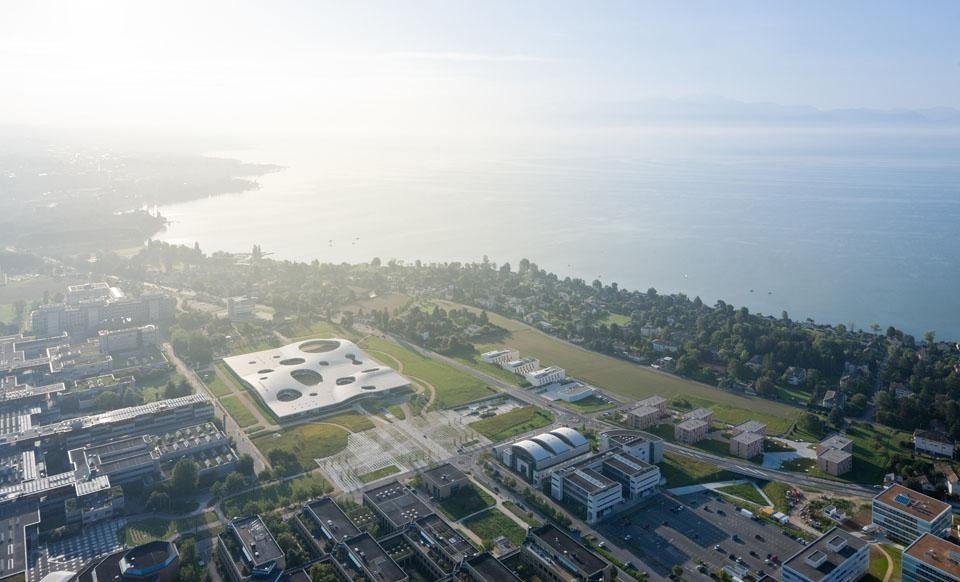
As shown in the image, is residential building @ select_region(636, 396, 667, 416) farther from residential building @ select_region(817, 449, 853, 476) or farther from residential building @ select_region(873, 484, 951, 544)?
residential building @ select_region(873, 484, 951, 544)

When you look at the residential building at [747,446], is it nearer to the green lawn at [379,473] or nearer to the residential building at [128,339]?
the green lawn at [379,473]

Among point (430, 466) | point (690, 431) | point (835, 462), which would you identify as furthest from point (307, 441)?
point (835, 462)

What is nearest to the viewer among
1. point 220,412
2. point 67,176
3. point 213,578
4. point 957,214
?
point 213,578

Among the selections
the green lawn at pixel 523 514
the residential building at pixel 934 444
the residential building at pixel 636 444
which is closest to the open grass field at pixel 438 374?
the residential building at pixel 636 444

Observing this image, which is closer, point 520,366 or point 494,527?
point 494,527

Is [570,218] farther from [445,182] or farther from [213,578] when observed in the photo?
[213,578]

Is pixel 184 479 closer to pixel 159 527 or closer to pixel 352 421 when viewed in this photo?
pixel 159 527

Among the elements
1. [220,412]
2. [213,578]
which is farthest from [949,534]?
[220,412]
